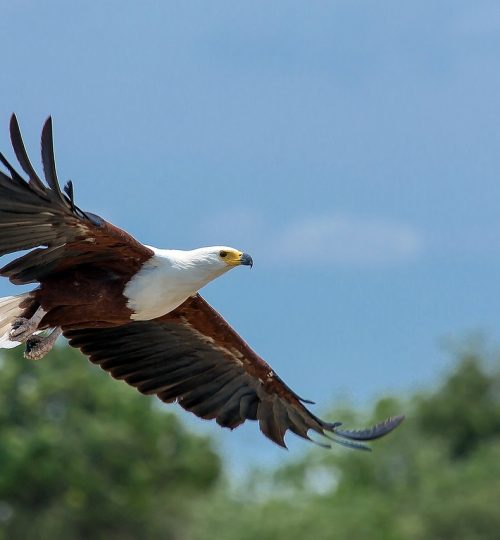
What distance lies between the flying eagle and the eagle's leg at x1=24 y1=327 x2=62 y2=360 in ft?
0.04

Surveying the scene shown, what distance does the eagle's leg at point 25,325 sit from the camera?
11.8 m

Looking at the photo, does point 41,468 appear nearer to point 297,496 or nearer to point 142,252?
Result: point 297,496

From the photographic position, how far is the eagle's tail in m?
11.9

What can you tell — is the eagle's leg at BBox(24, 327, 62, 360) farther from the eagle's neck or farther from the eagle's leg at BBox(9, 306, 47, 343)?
the eagle's neck

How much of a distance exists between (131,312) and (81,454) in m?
30.0

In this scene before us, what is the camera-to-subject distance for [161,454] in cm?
4222

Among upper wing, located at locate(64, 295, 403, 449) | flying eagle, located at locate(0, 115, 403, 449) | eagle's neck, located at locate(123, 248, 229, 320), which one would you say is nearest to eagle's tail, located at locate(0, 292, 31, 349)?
flying eagle, located at locate(0, 115, 403, 449)

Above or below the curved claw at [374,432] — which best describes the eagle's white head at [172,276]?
above

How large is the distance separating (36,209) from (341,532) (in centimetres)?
3050

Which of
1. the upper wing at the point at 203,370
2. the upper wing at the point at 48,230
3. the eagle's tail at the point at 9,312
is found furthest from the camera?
the upper wing at the point at 203,370

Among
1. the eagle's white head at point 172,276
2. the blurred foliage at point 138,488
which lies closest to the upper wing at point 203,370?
the eagle's white head at point 172,276

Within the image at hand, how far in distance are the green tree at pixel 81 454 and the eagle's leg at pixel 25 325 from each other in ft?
93.5

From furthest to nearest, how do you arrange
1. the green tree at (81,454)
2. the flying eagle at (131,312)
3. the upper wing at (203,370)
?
the green tree at (81,454) < the upper wing at (203,370) < the flying eagle at (131,312)

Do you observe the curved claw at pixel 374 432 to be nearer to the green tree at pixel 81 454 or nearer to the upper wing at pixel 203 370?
the upper wing at pixel 203 370
